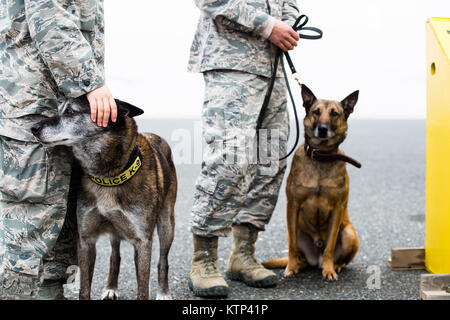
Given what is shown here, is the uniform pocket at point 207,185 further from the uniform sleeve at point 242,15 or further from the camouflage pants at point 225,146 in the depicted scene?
the uniform sleeve at point 242,15

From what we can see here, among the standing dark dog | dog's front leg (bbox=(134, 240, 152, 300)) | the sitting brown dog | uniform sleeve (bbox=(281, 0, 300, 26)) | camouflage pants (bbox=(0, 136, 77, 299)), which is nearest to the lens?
camouflage pants (bbox=(0, 136, 77, 299))

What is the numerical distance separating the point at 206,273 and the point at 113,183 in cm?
114

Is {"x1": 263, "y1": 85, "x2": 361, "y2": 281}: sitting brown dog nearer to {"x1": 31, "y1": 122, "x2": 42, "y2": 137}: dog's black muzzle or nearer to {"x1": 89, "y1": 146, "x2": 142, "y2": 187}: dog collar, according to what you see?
{"x1": 89, "y1": 146, "x2": 142, "y2": 187}: dog collar

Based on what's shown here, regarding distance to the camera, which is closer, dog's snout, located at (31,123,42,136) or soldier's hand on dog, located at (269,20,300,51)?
dog's snout, located at (31,123,42,136)

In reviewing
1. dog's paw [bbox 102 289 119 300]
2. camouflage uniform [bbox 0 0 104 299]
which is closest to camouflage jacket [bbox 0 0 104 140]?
camouflage uniform [bbox 0 0 104 299]

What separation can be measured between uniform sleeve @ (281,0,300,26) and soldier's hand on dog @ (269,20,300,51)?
0.29 meters

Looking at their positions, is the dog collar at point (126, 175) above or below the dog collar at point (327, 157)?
below

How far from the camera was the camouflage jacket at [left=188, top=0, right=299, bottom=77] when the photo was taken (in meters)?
3.24

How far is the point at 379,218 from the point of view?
5.53 metres

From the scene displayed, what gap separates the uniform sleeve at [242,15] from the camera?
10.6 feet

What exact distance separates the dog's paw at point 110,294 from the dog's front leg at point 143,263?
52cm

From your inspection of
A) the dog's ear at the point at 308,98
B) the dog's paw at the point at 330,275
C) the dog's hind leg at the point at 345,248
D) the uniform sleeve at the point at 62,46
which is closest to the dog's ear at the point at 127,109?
the uniform sleeve at the point at 62,46

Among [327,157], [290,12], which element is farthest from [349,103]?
[290,12]

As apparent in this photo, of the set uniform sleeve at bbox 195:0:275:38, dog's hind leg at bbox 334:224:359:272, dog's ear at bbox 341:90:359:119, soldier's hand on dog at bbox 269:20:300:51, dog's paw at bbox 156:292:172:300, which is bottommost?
dog's paw at bbox 156:292:172:300
